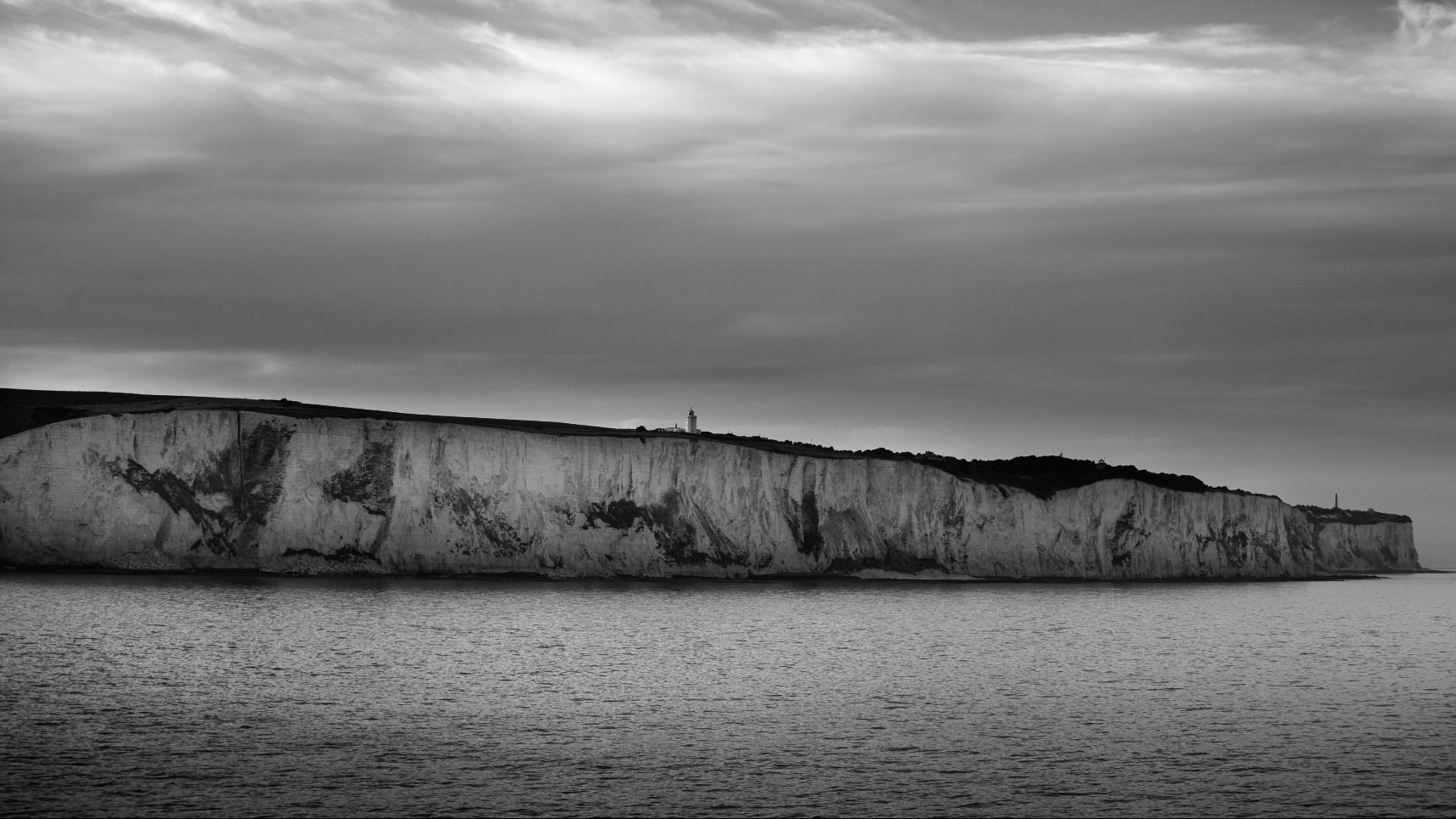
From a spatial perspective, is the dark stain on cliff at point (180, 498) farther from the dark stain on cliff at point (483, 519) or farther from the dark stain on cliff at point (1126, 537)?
the dark stain on cliff at point (1126, 537)

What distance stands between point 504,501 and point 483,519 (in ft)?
5.73

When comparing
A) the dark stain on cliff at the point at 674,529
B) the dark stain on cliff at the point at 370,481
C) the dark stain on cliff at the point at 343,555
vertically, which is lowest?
the dark stain on cliff at the point at 343,555

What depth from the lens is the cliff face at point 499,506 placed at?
77562mm

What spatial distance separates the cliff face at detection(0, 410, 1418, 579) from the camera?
77562mm

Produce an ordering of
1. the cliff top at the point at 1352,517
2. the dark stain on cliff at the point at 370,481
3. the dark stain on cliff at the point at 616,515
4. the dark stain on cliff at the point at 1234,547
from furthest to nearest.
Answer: the cliff top at the point at 1352,517 < the dark stain on cliff at the point at 1234,547 < the dark stain on cliff at the point at 616,515 < the dark stain on cliff at the point at 370,481

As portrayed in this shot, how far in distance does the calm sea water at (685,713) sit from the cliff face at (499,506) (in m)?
13.0

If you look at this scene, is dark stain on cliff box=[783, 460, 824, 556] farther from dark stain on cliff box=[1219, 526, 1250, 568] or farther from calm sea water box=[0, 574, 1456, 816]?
dark stain on cliff box=[1219, 526, 1250, 568]

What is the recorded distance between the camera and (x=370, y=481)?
82438 millimetres

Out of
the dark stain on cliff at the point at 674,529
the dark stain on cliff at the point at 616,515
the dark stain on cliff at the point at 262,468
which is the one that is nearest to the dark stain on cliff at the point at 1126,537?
the dark stain on cliff at the point at 674,529

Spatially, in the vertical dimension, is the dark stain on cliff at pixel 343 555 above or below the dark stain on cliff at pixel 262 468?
below

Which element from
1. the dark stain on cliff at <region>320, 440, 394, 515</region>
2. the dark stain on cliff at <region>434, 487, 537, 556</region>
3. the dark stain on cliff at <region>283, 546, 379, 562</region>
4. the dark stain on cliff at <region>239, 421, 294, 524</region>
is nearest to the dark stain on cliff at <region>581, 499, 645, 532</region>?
the dark stain on cliff at <region>434, 487, 537, 556</region>

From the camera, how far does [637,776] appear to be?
2662 cm

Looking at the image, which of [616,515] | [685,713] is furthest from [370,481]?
[685,713]

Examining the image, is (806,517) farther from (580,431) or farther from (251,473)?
(251,473)
